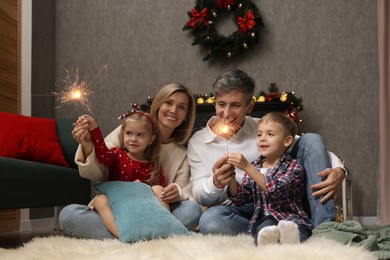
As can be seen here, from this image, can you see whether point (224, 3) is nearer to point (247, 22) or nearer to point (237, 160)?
point (247, 22)

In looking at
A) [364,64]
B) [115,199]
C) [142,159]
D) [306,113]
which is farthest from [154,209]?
[364,64]

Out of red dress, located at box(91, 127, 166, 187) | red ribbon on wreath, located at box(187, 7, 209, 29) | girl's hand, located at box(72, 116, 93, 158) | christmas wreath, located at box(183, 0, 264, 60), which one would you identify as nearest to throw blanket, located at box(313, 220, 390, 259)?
red dress, located at box(91, 127, 166, 187)

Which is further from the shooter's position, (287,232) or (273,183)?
(273,183)

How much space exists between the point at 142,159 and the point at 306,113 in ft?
7.56

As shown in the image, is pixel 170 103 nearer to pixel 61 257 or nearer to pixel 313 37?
pixel 61 257

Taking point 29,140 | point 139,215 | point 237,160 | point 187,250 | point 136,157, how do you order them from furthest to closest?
1. point 29,140
2. point 136,157
3. point 139,215
4. point 237,160
5. point 187,250

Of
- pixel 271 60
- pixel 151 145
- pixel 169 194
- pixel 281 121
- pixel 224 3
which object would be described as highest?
pixel 224 3

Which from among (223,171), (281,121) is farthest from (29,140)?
(281,121)

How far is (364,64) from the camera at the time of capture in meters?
4.56

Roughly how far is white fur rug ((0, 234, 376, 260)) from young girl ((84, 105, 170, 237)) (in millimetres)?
381

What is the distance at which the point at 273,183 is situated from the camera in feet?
7.34

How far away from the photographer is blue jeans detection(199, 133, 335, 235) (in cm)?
224

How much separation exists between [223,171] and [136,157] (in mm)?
575

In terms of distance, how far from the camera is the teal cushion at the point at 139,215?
2221 millimetres
